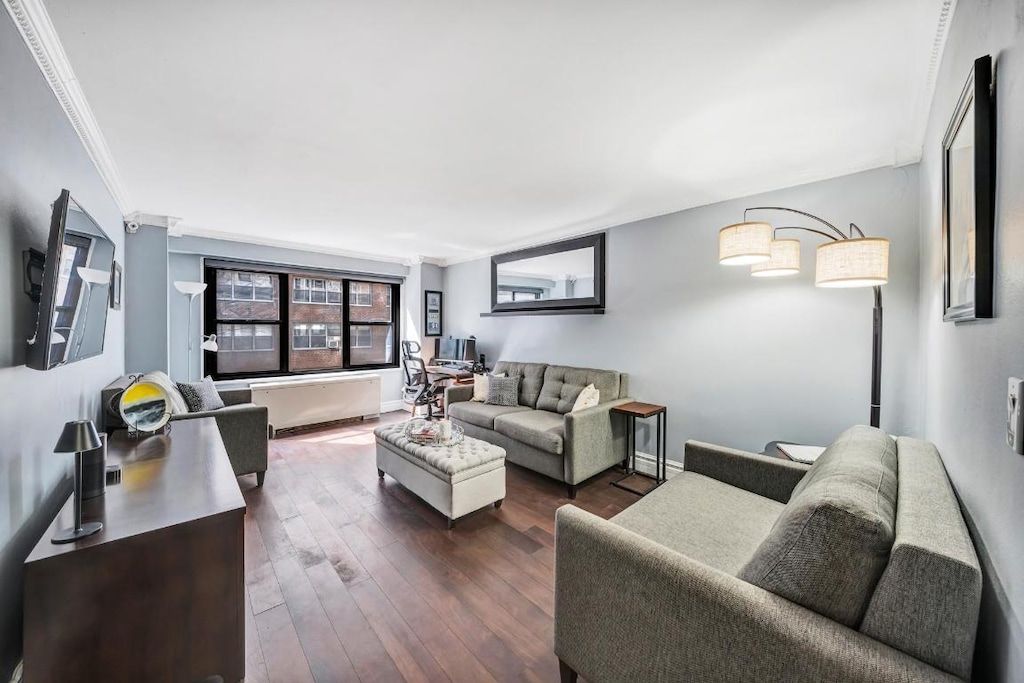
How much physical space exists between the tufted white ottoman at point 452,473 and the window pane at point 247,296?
10.7ft

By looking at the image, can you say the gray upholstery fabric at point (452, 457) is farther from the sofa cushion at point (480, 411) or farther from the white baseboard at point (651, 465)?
the white baseboard at point (651, 465)

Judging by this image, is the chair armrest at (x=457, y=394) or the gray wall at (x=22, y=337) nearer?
the gray wall at (x=22, y=337)

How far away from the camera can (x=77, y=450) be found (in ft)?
3.90

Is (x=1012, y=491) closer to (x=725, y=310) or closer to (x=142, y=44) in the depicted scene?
(x=725, y=310)

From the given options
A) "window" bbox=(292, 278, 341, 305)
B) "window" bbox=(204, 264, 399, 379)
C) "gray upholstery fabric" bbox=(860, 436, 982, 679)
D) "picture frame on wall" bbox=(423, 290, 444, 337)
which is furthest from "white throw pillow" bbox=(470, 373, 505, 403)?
"gray upholstery fabric" bbox=(860, 436, 982, 679)

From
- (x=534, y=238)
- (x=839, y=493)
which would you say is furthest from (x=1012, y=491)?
(x=534, y=238)

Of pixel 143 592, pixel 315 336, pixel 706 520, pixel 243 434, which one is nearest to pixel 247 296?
pixel 315 336

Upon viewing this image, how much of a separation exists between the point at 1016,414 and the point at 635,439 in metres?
3.08

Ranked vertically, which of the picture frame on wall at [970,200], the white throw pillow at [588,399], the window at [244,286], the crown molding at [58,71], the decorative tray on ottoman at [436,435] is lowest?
the decorative tray on ottoman at [436,435]

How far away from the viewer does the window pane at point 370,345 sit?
591cm

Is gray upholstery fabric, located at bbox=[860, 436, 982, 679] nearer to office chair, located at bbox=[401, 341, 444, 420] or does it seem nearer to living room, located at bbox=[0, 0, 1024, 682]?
living room, located at bbox=[0, 0, 1024, 682]

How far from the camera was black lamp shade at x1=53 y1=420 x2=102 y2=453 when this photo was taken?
46.8 inches

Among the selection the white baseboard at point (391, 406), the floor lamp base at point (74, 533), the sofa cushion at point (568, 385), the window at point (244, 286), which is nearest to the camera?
the floor lamp base at point (74, 533)

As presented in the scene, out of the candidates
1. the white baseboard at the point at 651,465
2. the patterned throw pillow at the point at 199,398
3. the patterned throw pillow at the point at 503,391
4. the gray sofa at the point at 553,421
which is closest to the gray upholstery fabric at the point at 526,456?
the gray sofa at the point at 553,421
